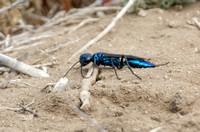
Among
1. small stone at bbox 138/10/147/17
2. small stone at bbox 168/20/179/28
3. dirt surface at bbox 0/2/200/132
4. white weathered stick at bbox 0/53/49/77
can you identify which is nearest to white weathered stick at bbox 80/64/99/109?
dirt surface at bbox 0/2/200/132

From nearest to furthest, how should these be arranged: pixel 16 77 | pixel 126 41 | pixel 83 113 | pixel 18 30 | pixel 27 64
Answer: pixel 83 113 < pixel 16 77 < pixel 27 64 < pixel 126 41 < pixel 18 30

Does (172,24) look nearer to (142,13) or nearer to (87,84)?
(142,13)

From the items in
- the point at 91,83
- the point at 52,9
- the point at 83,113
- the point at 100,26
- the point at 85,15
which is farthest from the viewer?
the point at 52,9

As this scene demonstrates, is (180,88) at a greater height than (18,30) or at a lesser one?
greater

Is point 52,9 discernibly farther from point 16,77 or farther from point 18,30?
point 16,77

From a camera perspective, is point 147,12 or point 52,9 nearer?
point 147,12

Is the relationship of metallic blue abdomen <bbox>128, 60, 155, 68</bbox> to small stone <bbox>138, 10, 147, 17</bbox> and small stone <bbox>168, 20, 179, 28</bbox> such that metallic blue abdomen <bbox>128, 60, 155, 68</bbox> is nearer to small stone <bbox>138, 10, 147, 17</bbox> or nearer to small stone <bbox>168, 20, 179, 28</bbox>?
small stone <bbox>168, 20, 179, 28</bbox>

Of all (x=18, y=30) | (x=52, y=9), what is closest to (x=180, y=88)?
(x=18, y=30)
